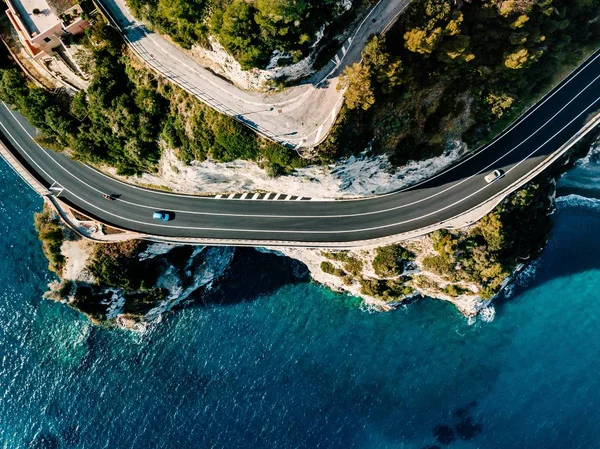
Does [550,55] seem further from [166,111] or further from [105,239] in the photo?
[105,239]

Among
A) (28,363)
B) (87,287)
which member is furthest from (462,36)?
(28,363)

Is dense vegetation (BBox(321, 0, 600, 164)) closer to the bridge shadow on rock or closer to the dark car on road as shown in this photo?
the dark car on road

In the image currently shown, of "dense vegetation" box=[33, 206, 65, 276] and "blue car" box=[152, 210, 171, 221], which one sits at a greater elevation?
"blue car" box=[152, 210, 171, 221]

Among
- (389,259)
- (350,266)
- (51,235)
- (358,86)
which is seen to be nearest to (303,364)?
(350,266)

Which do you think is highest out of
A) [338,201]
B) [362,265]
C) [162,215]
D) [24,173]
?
[338,201]

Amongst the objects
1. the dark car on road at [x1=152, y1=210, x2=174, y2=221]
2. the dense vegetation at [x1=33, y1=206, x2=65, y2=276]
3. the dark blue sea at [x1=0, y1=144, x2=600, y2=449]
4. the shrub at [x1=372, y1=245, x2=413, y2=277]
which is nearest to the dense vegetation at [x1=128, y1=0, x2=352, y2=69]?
the dark car on road at [x1=152, y1=210, x2=174, y2=221]

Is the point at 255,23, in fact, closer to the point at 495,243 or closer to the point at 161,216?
the point at 161,216

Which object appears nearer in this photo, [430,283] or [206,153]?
[206,153]
